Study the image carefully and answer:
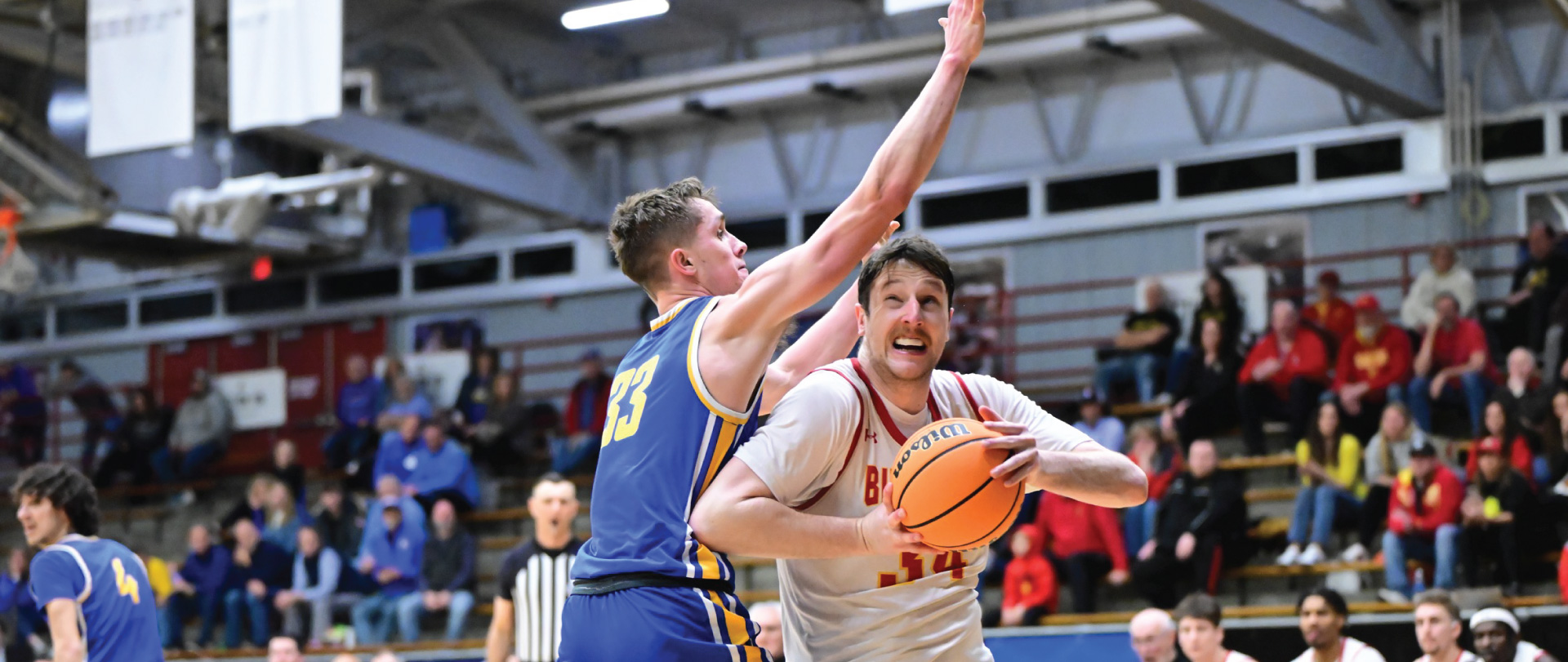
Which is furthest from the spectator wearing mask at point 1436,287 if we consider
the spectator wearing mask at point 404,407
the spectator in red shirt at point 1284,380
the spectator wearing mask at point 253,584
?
the spectator wearing mask at point 253,584

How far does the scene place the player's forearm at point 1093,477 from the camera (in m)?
3.81

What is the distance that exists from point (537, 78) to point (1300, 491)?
10.9 meters

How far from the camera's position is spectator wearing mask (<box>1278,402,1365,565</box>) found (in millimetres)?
11898

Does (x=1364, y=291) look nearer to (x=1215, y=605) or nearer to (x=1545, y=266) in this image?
(x=1545, y=266)

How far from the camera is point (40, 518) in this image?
6.37 m

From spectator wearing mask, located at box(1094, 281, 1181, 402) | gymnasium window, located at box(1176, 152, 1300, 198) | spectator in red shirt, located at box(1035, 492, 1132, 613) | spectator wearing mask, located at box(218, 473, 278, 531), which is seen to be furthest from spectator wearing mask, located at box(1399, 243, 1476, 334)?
spectator wearing mask, located at box(218, 473, 278, 531)

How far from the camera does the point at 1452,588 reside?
35.4ft

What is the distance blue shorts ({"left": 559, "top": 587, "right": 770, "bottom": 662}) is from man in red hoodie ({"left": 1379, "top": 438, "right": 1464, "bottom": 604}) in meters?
8.24

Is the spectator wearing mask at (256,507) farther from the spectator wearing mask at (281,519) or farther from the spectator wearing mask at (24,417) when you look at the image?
the spectator wearing mask at (24,417)

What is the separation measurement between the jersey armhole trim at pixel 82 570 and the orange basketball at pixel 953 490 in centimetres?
400

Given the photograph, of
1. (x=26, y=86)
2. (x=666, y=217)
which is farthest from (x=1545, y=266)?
(x=26, y=86)

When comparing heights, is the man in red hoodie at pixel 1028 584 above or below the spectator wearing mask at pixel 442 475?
below

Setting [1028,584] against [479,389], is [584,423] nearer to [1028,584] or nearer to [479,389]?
[479,389]

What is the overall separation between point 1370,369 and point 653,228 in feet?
34.0
